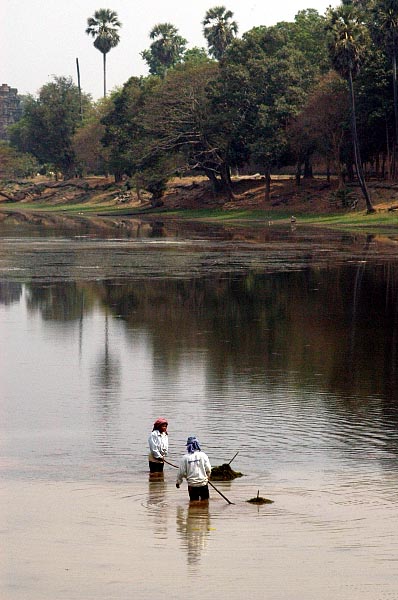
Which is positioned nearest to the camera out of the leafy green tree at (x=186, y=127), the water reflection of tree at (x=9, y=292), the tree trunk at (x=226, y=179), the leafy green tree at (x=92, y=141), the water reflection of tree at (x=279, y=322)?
the water reflection of tree at (x=279, y=322)

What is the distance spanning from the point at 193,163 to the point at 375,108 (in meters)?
24.6

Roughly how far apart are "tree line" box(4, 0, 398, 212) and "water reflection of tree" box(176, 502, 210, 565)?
67976 millimetres

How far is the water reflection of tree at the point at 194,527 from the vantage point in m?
13.5

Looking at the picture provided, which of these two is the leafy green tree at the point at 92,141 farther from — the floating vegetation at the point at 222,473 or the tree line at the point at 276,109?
the floating vegetation at the point at 222,473

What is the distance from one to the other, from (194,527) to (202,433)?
5704mm

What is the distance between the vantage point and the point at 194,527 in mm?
14445

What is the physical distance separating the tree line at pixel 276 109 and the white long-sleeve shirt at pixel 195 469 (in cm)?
6763

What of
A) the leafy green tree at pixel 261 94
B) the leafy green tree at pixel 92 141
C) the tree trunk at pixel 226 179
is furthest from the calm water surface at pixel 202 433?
the leafy green tree at pixel 92 141

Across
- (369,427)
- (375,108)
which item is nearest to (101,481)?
(369,427)

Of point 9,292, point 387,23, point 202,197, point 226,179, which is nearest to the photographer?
point 9,292

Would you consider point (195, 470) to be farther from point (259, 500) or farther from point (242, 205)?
point (242, 205)

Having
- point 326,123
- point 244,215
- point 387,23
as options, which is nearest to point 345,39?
point 387,23

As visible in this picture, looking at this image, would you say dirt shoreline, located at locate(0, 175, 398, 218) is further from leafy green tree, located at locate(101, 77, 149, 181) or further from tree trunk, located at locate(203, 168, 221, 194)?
leafy green tree, located at locate(101, 77, 149, 181)

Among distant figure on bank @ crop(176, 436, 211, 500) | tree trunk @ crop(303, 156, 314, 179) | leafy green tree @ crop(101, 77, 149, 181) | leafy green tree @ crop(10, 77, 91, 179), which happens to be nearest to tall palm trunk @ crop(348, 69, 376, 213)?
tree trunk @ crop(303, 156, 314, 179)
